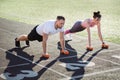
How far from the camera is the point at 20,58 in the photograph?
10.5m

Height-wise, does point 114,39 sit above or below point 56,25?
below

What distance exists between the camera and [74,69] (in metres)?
9.23

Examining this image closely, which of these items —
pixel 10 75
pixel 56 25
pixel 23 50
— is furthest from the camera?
pixel 23 50

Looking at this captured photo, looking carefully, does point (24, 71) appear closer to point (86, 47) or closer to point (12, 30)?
point (86, 47)

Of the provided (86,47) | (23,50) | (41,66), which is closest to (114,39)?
(86,47)

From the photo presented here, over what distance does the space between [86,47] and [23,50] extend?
260cm

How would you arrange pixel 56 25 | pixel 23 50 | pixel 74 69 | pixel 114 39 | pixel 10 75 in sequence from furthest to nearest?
1. pixel 114 39
2. pixel 23 50
3. pixel 56 25
4. pixel 74 69
5. pixel 10 75

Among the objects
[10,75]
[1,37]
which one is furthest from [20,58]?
[1,37]

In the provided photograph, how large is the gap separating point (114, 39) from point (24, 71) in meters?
6.31

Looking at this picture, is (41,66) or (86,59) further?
(86,59)

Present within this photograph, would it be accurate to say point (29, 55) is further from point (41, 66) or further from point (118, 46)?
point (118, 46)

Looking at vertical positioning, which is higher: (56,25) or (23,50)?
(56,25)

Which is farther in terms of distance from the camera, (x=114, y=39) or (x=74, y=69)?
(x=114, y=39)

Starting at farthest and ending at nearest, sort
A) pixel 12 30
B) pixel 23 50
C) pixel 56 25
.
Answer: pixel 12 30 < pixel 23 50 < pixel 56 25
